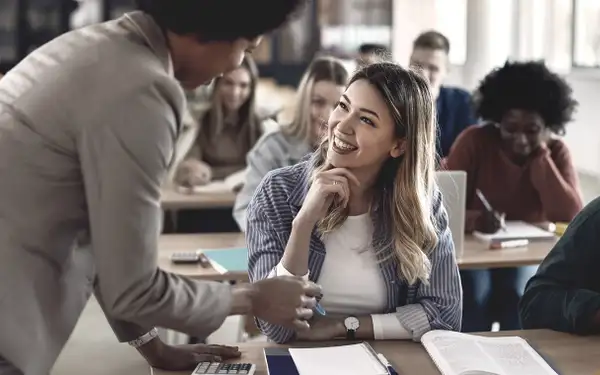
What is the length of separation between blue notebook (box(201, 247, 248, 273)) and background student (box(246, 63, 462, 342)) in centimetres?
57

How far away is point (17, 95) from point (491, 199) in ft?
7.50

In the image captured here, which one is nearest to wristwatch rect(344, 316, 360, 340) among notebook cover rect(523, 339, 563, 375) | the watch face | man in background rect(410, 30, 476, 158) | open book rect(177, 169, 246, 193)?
the watch face

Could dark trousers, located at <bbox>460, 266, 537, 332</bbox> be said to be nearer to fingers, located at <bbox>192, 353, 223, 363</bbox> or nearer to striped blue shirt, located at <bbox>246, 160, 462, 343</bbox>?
striped blue shirt, located at <bbox>246, 160, 462, 343</bbox>

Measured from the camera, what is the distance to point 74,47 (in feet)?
3.72

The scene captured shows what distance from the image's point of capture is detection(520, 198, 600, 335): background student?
70.2 inches

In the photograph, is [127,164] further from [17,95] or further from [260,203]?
[260,203]

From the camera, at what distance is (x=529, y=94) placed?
124 inches

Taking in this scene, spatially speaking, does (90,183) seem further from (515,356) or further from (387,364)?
(515,356)

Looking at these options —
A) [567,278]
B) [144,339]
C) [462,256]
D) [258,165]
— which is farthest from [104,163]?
[258,165]

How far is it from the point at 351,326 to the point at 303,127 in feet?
5.29

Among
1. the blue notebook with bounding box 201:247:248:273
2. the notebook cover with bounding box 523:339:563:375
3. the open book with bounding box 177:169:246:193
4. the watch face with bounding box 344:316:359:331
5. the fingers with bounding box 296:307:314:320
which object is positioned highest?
the fingers with bounding box 296:307:314:320

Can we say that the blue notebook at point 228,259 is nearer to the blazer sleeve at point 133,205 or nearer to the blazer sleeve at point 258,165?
the blazer sleeve at point 258,165

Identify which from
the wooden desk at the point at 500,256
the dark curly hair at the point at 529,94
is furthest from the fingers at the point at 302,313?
the dark curly hair at the point at 529,94

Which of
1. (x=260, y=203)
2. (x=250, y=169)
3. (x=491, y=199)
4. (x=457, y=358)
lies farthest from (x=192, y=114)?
(x=457, y=358)
